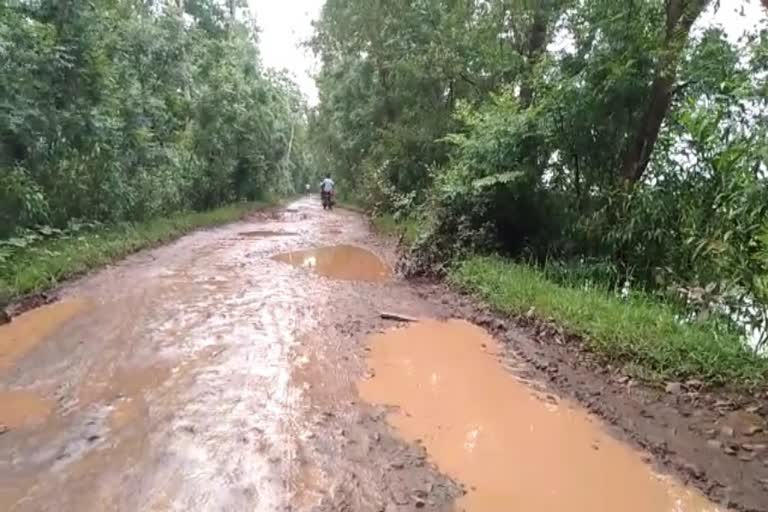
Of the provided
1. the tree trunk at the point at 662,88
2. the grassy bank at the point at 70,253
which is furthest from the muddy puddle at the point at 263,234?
the tree trunk at the point at 662,88

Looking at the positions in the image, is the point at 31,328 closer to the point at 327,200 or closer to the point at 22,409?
the point at 22,409

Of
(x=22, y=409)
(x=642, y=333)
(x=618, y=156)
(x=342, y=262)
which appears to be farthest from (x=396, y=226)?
(x=22, y=409)

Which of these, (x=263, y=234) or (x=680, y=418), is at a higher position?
(x=680, y=418)

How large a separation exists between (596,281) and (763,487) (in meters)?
4.27

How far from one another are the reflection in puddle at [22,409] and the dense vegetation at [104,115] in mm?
3094

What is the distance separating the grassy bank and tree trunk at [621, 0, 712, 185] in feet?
26.0

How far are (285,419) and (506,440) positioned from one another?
5.04ft

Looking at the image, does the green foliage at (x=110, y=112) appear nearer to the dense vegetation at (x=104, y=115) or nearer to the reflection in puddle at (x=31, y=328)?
the dense vegetation at (x=104, y=115)

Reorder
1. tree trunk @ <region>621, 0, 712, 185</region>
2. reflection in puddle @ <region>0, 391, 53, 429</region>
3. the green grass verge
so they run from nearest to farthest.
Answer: reflection in puddle @ <region>0, 391, 53, 429</region> < the green grass verge < tree trunk @ <region>621, 0, 712, 185</region>

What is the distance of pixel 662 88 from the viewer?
721 cm

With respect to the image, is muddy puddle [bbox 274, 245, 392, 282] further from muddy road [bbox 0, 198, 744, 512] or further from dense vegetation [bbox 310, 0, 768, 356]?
muddy road [bbox 0, 198, 744, 512]

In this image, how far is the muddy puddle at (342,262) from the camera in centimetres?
972

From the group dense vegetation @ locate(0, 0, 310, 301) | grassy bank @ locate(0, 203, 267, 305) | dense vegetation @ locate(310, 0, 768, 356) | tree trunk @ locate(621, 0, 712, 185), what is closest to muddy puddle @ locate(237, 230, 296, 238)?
grassy bank @ locate(0, 203, 267, 305)

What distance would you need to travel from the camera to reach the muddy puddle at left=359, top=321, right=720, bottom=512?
326 centimetres
